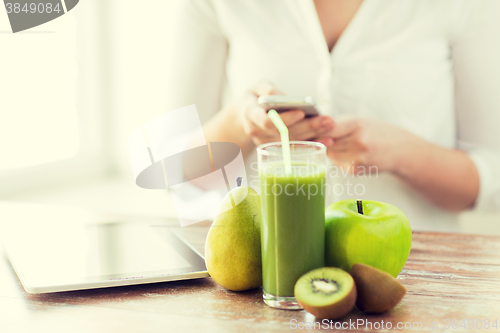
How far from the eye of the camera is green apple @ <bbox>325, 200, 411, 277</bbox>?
465 millimetres

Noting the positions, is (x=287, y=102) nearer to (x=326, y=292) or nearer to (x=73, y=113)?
(x=326, y=292)

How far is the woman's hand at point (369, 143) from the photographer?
1233 millimetres

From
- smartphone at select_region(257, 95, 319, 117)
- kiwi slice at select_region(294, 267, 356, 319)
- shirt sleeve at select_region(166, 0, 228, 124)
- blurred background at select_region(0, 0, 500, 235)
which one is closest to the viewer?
kiwi slice at select_region(294, 267, 356, 319)

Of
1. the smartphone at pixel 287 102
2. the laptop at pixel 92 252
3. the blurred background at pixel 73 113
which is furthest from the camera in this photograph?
the blurred background at pixel 73 113

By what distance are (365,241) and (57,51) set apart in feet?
2.79

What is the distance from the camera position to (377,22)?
119cm

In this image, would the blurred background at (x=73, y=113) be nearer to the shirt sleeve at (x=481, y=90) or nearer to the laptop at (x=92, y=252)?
the laptop at (x=92, y=252)

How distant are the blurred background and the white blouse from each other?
26cm

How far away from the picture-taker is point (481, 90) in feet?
3.89

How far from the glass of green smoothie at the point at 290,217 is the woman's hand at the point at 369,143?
0.78m

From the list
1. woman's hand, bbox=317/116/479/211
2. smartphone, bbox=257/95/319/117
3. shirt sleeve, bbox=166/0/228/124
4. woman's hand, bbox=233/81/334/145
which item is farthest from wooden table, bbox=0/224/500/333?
shirt sleeve, bbox=166/0/228/124

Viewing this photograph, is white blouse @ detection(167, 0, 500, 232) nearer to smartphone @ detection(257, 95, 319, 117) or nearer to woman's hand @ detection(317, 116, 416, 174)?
woman's hand @ detection(317, 116, 416, 174)

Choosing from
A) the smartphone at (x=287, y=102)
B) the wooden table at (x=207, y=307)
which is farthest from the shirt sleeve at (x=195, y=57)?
the wooden table at (x=207, y=307)

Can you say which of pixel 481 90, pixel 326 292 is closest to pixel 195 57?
pixel 481 90
